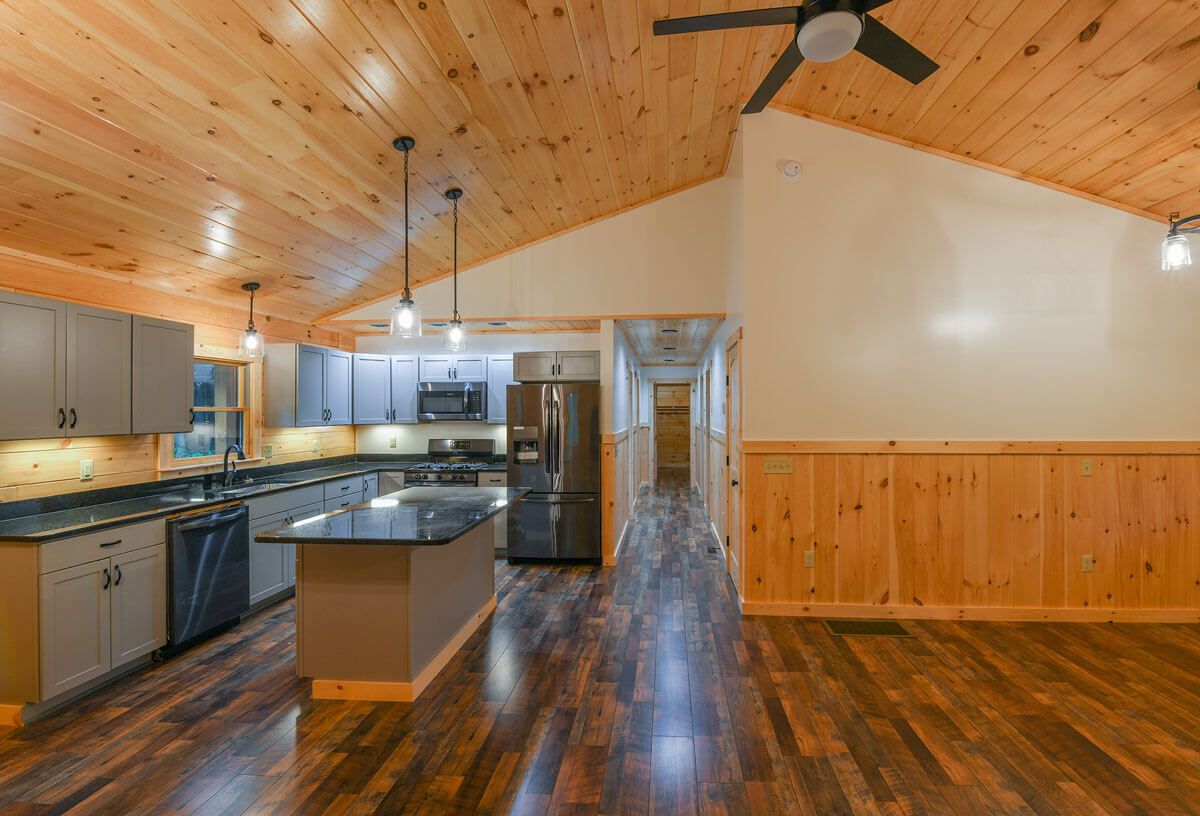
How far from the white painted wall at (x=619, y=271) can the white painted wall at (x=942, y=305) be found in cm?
95

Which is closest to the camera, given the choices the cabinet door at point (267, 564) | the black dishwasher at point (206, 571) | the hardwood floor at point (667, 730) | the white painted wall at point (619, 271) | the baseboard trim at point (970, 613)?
the hardwood floor at point (667, 730)

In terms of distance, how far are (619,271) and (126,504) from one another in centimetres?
396

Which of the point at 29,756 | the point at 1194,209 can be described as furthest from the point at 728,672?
the point at 1194,209

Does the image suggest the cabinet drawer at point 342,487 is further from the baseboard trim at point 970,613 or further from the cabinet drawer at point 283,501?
the baseboard trim at point 970,613

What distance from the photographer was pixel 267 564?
153 inches

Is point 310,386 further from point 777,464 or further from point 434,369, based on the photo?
point 777,464

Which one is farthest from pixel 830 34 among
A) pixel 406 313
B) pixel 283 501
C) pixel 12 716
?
pixel 12 716

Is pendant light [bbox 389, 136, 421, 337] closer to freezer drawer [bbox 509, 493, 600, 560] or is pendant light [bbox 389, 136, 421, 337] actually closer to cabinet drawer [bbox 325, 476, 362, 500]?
cabinet drawer [bbox 325, 476, 362, 500]

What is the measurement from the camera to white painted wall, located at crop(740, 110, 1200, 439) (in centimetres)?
361

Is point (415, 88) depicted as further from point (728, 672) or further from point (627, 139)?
point (728, 672)

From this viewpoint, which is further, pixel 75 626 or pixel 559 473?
pixel 559 473

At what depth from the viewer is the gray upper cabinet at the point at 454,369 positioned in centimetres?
566

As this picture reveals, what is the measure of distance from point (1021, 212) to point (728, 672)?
12.0 ft

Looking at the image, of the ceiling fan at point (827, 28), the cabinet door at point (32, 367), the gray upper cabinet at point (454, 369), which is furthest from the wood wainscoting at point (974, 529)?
the cabinet door at point (32, 367)
